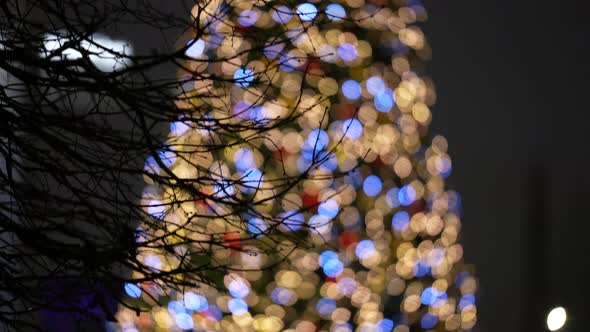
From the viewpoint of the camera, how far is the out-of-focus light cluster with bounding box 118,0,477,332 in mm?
3016

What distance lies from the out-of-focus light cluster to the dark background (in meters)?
2.64

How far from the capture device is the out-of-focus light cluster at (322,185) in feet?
9.89

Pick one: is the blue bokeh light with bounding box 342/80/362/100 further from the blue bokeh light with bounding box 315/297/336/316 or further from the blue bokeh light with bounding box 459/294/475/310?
the blue bokeh light with bounding box 459/294/475/310

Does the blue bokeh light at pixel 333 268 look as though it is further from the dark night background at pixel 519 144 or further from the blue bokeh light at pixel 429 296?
the dark night background at pixel 519 144

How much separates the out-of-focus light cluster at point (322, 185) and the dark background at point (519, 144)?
2.64 m

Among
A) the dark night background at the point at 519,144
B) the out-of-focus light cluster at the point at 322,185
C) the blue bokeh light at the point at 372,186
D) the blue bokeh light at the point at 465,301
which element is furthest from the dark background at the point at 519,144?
the blue bokeh light at the point at 372,186

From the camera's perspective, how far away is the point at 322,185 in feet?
9.95

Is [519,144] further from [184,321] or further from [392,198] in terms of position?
[184,321]

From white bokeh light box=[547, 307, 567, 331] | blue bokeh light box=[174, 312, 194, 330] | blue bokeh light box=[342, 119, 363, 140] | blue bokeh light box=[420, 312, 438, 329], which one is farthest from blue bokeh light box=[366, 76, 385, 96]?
white bokeh light box=[547, 307, 567, 331]

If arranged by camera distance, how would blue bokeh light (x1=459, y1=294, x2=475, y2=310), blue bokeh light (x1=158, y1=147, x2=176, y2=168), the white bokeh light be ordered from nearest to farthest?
1. blue bokeh light (x1=158, y1=147, x2=176, y2=168)
2. blue bokeh light (x1=459, y1=294, x2=475, y2=310)
3. the white bokeh light

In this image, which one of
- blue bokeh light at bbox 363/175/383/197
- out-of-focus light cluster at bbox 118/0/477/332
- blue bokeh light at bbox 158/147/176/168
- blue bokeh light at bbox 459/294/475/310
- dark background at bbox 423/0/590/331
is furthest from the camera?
dark background at bbox 423/0/590/331

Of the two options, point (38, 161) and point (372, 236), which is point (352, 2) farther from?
point (38, 161)

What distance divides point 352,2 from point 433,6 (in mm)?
2924

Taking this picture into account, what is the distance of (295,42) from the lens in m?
3.21
